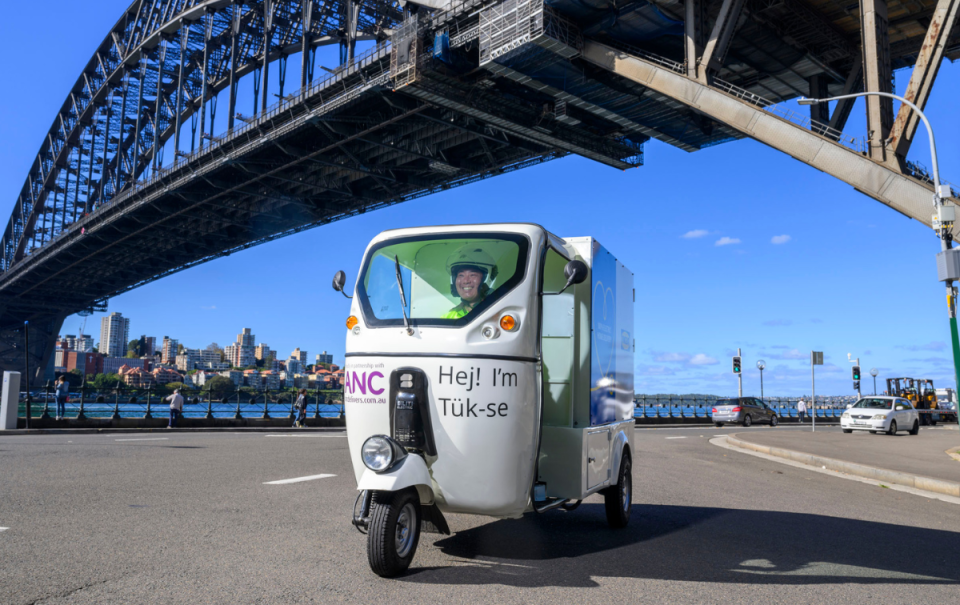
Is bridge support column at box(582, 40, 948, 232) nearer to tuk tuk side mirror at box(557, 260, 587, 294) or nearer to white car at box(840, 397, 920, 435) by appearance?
white car at box(840, 397, 920, 435)

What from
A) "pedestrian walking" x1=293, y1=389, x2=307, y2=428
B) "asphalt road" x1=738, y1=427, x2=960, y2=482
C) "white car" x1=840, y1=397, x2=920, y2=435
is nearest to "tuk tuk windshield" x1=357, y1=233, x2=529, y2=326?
"asphalt road" x1=738, y1=427, x2=960, y2=482

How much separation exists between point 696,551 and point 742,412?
115 feet

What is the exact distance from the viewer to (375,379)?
5492 mm

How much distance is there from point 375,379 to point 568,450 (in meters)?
1.74

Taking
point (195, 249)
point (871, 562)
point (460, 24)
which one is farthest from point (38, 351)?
point (871, 562)

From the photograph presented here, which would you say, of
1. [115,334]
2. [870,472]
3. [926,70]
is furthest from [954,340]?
[115,334]

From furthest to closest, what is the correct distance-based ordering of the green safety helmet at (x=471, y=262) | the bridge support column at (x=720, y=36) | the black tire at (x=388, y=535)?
the bridge support column at (x=720, y=36)
the green safety helmet at (x=471, y=262)
the black tire at (x=388, y=535)

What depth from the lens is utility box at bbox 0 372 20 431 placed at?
19.8 meters

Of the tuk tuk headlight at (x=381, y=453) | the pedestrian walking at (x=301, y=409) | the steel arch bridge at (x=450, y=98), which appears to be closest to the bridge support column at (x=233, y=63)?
the steel arch bridge at (x=450, y=98)

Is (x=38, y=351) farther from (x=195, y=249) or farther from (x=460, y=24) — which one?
(x=460, y=24)

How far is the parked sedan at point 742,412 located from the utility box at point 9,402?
31.3m

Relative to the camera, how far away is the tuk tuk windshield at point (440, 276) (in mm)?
5523

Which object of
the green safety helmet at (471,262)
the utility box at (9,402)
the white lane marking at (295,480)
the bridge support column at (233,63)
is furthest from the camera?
the bridge support column at (233,63)

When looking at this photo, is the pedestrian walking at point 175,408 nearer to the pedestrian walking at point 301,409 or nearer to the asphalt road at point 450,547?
the pedestrian walking at point 301,409
